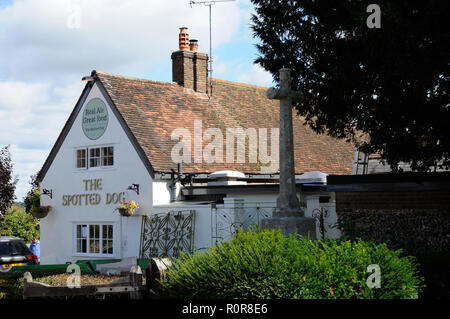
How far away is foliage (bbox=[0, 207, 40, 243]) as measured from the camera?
31.3 metres

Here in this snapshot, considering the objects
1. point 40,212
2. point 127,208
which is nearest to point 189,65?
point 127,208

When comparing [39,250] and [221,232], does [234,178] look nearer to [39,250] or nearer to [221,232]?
[221,232]

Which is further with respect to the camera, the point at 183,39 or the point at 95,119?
the point at 183,39

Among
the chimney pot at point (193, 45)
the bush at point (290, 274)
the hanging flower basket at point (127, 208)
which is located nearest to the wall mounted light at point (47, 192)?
the hanging flower basket at point (127, 208)

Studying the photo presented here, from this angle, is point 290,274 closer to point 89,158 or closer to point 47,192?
point 89,158

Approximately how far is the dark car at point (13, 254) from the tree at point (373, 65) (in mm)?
10663

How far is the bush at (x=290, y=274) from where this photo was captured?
303 inches

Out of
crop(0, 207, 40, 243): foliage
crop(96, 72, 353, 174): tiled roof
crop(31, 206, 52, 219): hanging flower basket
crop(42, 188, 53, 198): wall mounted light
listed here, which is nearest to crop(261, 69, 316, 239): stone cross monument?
crop(96, 72, 353, 174): tiled roof

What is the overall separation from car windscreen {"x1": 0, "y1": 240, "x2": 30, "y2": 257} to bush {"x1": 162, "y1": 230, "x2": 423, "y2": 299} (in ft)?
42.7

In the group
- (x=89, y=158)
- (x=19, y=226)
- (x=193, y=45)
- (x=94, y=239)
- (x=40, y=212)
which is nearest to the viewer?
(x=94, y=239)

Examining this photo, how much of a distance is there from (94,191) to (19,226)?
10159mm

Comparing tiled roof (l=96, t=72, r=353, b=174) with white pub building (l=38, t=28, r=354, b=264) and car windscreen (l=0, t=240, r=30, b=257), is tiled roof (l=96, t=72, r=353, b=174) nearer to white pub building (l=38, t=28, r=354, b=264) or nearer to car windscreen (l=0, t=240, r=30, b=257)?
white pub building (l=38, t=28, r=354, b=264)

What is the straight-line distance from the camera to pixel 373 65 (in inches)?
473
